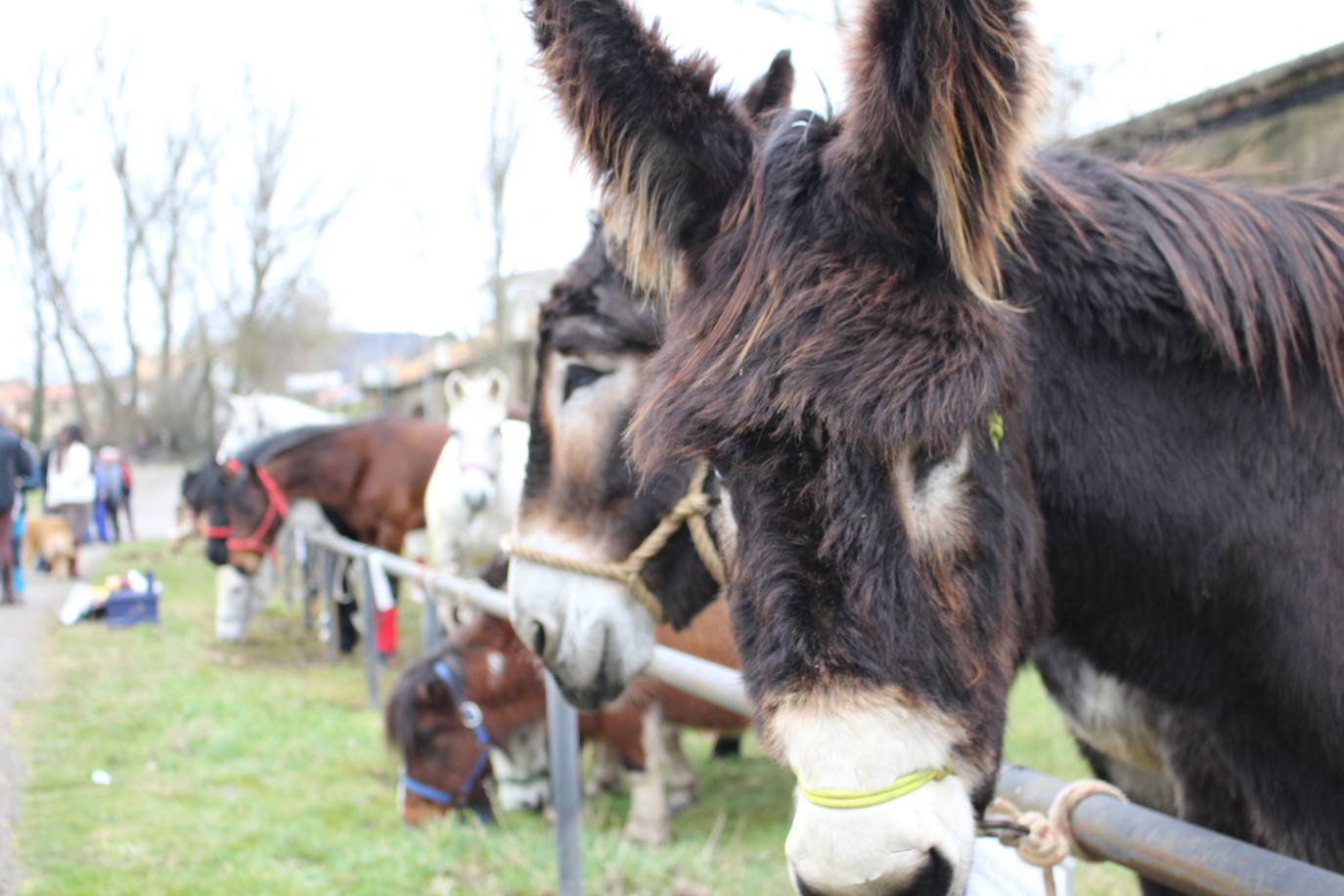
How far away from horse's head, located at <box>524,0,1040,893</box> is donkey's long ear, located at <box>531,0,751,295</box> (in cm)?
17

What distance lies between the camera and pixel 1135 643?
165 cm

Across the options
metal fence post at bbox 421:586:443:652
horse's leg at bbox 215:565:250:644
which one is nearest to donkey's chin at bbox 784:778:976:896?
metal fence post at bbox 421:586:443:652

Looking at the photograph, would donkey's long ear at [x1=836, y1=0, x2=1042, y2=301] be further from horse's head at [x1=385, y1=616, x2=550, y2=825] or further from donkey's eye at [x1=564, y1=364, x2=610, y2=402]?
horse's head at [x1=385, y1=616, x2=550, y2=825]

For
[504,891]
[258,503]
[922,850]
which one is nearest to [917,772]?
[922,850]

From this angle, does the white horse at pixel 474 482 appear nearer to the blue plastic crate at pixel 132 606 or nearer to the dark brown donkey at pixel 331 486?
the dark brown donkey at pixel 331 486

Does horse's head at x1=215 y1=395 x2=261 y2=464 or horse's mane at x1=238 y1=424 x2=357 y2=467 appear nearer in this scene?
horse's mane at x1=238 y1=424 x2=357 y2=467

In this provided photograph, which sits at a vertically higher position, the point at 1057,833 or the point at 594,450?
the point at 594,450

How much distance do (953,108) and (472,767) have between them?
4646 mm

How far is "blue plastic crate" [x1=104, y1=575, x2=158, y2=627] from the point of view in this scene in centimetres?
1026

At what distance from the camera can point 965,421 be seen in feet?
4.24

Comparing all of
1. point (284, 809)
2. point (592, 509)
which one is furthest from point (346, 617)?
point (592, 509)

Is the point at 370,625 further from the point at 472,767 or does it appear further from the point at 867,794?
the point at 867,794

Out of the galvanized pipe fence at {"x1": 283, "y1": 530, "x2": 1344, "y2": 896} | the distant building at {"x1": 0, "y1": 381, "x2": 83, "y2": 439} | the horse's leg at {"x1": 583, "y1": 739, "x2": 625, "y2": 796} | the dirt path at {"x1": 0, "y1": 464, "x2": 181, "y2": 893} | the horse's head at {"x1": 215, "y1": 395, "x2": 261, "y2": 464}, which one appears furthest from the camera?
the distant building at {"x1": 0, "y1": 381, "x2": 83, "y2": 439}

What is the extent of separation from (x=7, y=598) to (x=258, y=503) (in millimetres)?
4328
